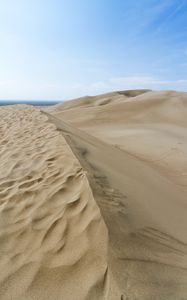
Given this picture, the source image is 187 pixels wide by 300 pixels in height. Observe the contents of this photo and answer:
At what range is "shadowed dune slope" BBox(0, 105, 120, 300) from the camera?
2.15m

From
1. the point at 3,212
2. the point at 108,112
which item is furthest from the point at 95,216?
the point at 108,112

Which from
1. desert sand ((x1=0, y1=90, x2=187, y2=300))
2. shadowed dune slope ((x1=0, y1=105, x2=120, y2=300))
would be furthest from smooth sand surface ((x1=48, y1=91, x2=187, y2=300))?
shadowed dune slope ((x1=0, y1=105, x2=120, y2=300))

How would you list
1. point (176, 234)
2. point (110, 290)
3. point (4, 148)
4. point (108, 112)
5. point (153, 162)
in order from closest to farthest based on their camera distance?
point (110, 290), point (176, 234), point (4, 148), point (153, 162), point (108, 112)

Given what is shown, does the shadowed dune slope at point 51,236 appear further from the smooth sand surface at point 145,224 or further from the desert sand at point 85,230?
the smooth sand surface at point 145,224

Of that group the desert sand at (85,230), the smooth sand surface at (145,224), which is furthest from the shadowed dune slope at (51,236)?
the smooth sand surface at (145,224)

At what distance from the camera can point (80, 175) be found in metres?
3.84

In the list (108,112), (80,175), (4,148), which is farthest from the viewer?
(108,112)

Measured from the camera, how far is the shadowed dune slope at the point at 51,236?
7.07 feet

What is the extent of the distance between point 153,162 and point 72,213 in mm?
4979

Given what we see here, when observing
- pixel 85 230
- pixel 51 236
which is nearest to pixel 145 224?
pixel 85 230

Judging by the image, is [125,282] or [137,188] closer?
[125,282]

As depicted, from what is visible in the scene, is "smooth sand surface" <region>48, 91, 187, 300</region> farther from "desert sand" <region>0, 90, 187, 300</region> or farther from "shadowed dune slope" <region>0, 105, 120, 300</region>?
"shadowed dune slope" <region>0, 105, 120, 300</region>

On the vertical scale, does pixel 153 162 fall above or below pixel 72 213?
below

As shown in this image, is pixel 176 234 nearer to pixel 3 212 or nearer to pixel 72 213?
pixel 72 213
